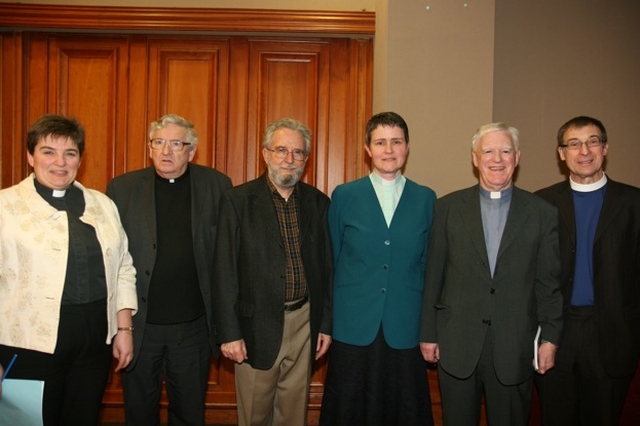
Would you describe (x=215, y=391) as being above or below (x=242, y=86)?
below

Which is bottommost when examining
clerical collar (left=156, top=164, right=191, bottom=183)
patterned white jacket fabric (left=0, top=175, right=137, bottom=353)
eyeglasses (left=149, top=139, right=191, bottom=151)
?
patterned white jacket fabric (left=0, top=175, right=137, bottom=353)

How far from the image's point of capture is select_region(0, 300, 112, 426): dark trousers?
1887 millimetres

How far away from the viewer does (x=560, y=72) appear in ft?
11.7

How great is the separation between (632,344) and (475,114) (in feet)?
4.82

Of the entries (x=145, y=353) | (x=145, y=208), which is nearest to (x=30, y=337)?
(x=145, y=353)

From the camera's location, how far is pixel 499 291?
7.24 feet

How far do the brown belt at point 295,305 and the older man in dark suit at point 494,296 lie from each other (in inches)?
21.4

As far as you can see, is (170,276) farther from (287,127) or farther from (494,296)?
(494,296)

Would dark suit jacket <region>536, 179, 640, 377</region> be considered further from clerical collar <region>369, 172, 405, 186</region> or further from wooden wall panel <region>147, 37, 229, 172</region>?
wooden wall panel <region>147, 37, 229, 172</region>

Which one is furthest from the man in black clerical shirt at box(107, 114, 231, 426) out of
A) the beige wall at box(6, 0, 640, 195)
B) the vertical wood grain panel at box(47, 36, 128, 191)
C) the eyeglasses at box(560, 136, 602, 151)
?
the eyeglasses at box(560, 136, 602, 151)

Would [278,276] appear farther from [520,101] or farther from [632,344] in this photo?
[520,101]

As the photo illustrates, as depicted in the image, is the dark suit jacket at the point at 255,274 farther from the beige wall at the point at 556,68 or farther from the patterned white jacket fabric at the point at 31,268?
the beige wall at the point at 556,68

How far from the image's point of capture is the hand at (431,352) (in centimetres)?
231

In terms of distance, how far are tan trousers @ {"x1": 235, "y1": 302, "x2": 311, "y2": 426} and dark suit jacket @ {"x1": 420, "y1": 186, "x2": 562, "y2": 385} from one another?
0.55 metres
